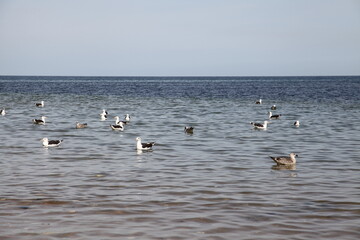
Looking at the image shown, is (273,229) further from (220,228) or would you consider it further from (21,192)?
(21,192)

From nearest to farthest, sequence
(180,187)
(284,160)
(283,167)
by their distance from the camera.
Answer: (180,187) < (283,167) < (284,160)

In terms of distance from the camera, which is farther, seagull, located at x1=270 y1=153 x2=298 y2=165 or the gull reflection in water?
seagull, located at x1=270 y1=153 x2=298 y2=165

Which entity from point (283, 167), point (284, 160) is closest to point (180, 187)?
point (283, 167)

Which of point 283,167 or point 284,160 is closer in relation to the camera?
point 283,167

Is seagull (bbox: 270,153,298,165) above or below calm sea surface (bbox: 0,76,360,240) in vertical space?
above

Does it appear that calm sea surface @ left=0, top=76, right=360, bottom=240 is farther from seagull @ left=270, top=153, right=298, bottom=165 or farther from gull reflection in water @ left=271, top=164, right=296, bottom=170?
seagull @ left=270, top=153, right=298, bottom=165

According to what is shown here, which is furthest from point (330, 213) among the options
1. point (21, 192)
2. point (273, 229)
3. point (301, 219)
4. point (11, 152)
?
point (11, 152)

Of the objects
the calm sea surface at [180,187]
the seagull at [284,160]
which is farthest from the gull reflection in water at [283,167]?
the calm sea surface at [180,187]

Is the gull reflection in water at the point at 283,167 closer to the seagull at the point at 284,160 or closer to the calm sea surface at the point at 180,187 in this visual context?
the seagull at the point at 284,160

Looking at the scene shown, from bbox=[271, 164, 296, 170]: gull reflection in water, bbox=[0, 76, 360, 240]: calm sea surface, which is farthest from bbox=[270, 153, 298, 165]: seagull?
bbox=[0, 76, 360, 240]: calm sea surface

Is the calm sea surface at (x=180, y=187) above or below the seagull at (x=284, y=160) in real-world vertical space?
below

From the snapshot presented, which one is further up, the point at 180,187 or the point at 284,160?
the point at 284,160

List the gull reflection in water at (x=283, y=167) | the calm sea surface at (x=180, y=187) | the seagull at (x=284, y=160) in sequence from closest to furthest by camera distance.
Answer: the calm sea surface at (x=180, y=187), the gull reflection in water at (x=283, y=167), the seagull at (x=284, y=160)

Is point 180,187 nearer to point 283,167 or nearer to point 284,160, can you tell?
point 283,167
